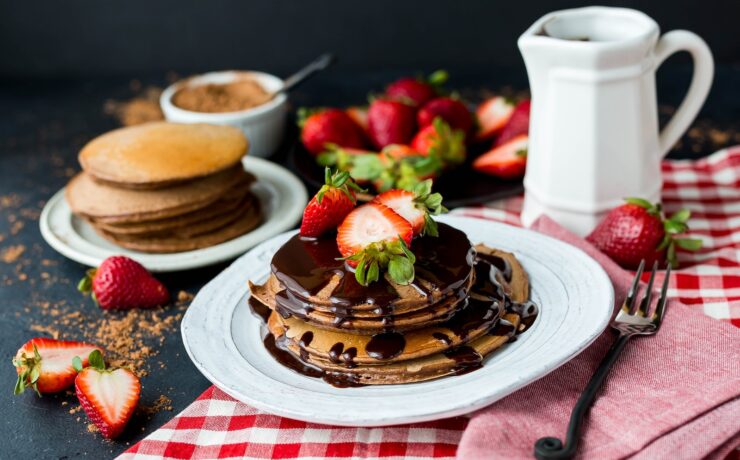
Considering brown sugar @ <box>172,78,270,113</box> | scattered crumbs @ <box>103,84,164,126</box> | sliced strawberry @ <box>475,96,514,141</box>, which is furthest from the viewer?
scattered crumbs @ <box>103,84,164,126</box>

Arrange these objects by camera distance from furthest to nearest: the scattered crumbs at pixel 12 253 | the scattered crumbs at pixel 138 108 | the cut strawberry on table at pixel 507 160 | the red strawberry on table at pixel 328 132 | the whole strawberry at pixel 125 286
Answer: the scattered crumbs at pixel 138 108, the red strawberry on table at pixel 328 132, the cut strawberry on table at pixel 507 160, the scattered crumbs at pixel 12 253, the whole strawberry at pixel 125 286

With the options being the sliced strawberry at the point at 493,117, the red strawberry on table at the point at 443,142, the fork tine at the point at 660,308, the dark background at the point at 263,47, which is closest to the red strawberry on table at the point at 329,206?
the fork tine at the point at 660,308

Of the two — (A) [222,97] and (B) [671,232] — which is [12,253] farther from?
(B) [671,232]

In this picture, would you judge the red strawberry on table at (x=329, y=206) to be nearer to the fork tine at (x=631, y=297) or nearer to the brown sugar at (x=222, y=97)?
the fork tine at (x=631, y=297)

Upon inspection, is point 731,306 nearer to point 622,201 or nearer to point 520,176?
point 622,201

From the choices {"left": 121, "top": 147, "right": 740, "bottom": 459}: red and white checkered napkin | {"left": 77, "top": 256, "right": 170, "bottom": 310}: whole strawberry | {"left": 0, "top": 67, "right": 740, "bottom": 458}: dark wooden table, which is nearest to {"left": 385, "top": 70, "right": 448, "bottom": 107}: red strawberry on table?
{"left": 0, "top": 67, "right": 740, "bottom": 458}: dark wooden table

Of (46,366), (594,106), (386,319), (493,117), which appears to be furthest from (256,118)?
(386,319)

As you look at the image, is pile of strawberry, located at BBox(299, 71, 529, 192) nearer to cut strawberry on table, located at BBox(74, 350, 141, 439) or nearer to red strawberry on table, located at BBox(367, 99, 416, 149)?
red strawberry on table, located at BBox(367, 99, 416, 149)
